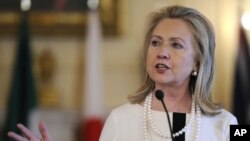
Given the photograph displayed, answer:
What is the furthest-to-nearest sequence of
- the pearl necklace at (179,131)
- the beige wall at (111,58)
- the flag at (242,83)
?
the beige wall at (111,58) < the flag at (242,83) < the pearl necklace at (179,131)

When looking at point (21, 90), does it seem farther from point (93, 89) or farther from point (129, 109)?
point (129, 109)

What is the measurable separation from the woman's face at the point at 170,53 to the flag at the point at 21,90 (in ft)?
6.09

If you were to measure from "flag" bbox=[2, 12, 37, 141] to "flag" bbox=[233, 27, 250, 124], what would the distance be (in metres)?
1.17

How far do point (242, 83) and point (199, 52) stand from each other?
6.05 ft

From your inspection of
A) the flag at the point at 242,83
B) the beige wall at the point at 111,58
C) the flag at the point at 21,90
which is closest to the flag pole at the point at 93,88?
the beige wall at the point at 111,58

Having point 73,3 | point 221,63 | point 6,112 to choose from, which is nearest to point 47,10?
point 73,3

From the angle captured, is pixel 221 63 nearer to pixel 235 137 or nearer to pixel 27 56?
pixel 27 56

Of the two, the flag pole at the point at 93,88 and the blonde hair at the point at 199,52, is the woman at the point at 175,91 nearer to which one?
the blonde hair at the point at 199,52

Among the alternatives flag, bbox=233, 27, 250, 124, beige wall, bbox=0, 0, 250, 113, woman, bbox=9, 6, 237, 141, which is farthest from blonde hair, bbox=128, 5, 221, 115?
beige wall, bbox=0, 0, 250, 113

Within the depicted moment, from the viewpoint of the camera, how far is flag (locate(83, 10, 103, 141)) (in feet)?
10.2

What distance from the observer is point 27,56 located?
316 cm

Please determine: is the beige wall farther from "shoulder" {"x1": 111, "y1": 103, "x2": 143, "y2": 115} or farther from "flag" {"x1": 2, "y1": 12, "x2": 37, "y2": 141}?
"shoulder" {"x1": 111, "y1": 103, "x2": 143, "y2": 115}

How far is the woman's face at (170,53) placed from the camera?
4.20 ft

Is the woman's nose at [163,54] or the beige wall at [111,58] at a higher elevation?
the woman's nose at [163,54]
